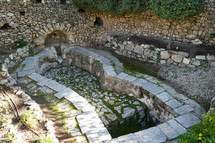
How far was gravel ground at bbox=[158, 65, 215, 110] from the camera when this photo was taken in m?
4.90

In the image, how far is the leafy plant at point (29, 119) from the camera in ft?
11.8

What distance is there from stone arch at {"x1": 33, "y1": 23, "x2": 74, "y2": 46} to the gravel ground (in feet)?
17.9

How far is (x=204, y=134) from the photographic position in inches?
129

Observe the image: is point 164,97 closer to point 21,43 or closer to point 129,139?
point 129,139

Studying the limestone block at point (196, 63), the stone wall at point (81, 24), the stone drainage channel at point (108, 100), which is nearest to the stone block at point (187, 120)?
the stone drainage channel at point (108, 100)

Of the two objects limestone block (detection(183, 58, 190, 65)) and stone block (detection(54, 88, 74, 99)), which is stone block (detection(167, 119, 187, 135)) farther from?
stone block (detection(54, 88, 74, 99))

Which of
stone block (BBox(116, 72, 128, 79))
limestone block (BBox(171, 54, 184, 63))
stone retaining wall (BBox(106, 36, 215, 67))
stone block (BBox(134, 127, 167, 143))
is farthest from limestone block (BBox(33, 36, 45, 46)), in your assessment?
stone block (BBox(134, 127, 167, 143))

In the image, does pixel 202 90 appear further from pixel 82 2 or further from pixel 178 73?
pixel 82 2

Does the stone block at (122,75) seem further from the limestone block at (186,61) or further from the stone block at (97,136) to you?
the stone block at (97,136)

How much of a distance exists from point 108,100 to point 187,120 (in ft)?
9.11

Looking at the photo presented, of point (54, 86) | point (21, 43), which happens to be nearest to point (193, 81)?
point (54, 86)

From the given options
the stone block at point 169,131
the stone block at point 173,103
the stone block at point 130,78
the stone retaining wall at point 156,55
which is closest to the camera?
the stone block at point 169,131

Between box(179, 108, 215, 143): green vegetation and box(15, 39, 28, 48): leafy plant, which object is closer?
box(179, 108, 215, 143): green vegetation

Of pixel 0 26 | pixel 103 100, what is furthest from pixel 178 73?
pixel 0 26
